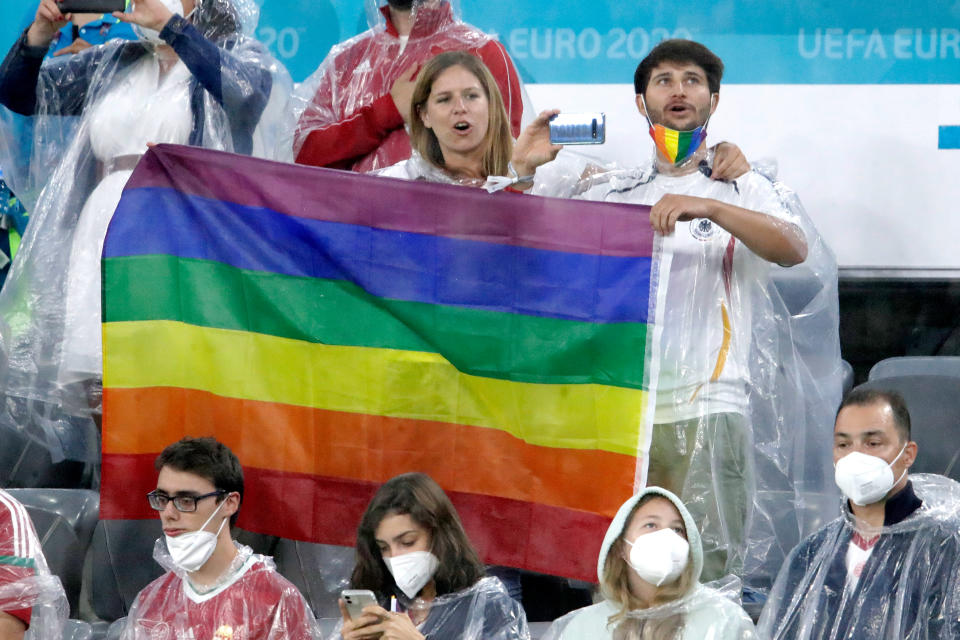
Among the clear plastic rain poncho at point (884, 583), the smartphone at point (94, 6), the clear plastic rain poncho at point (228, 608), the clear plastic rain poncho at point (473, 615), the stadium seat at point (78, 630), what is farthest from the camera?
the smartphone at point (94, 6)

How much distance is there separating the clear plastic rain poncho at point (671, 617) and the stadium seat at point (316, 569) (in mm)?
1002

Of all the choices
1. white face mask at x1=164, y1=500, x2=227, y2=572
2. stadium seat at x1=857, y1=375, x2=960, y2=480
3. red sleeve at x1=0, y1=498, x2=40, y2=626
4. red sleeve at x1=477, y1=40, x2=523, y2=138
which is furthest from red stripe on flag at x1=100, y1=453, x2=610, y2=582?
red sleeve at x1=477, y1=40, x2=523, y2=138

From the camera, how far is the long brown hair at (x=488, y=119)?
4238mm

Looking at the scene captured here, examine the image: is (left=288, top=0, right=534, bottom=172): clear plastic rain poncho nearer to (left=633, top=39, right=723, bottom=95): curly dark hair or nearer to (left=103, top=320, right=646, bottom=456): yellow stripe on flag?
(left=633, top=39, right=723, bottom=95): curly dark hair

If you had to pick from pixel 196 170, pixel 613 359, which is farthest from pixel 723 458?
pixel 196 170

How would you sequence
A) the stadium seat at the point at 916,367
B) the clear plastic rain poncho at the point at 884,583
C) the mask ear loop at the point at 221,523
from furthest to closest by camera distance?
1. the stadium seat at the point at 916,367
2. the mask ear loop at the point at 221,523
3. the clear plastic rain poncho at the point at 884,583

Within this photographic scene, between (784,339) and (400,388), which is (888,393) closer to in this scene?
(784,339)

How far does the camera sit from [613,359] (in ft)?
13.3

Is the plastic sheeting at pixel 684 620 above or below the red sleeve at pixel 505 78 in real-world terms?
below

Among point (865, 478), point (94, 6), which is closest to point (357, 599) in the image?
point (865, 478)

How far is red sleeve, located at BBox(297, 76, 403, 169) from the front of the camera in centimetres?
464

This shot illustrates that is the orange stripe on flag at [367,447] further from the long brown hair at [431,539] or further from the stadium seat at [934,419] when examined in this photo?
the stadium seat at [934,419]

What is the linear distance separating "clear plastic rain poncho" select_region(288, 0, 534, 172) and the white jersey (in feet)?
2.97

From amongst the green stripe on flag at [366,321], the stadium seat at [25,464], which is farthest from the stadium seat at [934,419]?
the stadium seat at [25,464]
